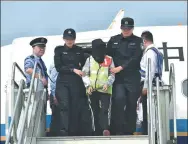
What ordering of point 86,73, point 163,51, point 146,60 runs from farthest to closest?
point 163,51 → point 86,73 → point 146,60

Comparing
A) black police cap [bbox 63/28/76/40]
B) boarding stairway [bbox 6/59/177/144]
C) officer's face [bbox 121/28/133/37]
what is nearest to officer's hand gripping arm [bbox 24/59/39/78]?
boarding stairway [bbox 6/59/177/144]

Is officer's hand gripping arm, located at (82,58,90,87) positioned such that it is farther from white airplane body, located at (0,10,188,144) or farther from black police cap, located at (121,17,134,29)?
white airplane body, located at (0,10,188,144)

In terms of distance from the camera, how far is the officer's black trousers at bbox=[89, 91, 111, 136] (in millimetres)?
7723

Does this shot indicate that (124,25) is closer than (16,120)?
No

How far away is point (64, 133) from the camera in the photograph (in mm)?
7852

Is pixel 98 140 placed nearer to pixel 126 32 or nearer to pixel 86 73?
pixel 86 73

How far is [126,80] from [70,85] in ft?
3.32

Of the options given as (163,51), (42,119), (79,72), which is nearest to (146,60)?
(79,72)

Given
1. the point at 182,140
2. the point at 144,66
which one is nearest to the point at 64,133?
the point at 144,66

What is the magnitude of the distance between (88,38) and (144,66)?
12.0 feet

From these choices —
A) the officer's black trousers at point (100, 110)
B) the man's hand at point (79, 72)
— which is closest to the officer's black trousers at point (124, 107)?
the officer's black trousers at point (100, 110)

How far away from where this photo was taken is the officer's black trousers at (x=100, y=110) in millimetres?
7723

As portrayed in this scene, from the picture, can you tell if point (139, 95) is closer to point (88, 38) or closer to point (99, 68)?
point (99, 68)

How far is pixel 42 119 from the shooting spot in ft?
26.7
